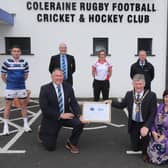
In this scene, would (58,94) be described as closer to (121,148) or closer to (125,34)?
(121,148)

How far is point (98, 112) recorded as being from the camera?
590cm

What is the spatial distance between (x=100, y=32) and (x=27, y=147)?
6880mm

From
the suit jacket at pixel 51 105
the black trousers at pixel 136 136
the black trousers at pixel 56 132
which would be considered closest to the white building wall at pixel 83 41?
the suit jacket at pixel 51 105

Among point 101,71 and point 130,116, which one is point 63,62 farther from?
point 130,116

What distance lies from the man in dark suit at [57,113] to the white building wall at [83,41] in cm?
638

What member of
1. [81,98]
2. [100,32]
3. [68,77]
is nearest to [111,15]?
[100,32]

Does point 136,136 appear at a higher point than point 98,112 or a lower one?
lower

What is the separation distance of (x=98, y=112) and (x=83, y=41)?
21.9 ft

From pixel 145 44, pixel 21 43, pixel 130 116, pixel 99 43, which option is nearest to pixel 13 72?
pixel 130 116

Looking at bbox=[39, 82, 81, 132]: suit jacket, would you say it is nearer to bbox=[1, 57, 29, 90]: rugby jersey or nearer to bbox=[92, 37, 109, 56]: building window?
bbox=[1, 57, 29, 90]: rugby jersey

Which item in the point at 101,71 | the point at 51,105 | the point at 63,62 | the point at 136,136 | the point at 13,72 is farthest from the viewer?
the point at 101,71

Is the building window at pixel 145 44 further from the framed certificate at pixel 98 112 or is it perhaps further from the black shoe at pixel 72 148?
the black shoe at pixel 72 148

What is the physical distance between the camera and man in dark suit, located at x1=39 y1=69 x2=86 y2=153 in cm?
586

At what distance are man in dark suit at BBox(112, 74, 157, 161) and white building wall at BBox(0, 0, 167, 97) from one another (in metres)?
6.59
